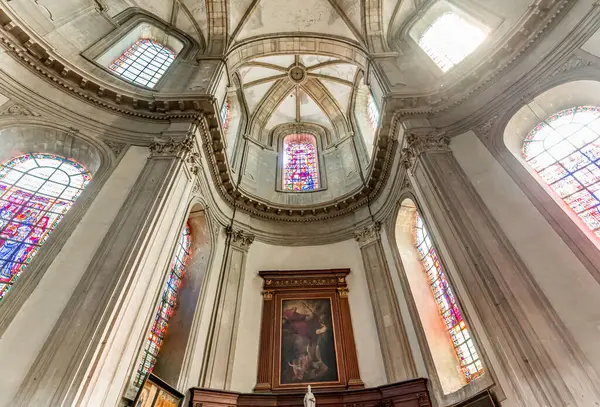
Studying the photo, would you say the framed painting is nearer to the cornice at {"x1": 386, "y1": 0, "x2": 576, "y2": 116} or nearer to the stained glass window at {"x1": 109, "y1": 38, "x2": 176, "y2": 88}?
the stained glass window at {"x1": 109, "y1": 38, "x2": 176, "y2": 88}

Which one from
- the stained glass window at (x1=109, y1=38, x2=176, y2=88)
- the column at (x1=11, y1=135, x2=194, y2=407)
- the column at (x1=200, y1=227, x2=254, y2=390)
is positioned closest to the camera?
the column at (x1=11, y1=135, x2=194, y2=407)

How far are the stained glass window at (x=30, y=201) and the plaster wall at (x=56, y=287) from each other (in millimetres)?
676

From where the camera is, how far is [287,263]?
34.8 feet

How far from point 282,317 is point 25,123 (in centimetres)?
770

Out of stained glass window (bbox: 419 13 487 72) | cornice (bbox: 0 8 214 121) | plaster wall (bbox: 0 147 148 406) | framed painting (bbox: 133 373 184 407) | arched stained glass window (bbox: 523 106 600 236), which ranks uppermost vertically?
stained glass window (bbox: 419 13 487 72)

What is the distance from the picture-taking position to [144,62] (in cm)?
1110

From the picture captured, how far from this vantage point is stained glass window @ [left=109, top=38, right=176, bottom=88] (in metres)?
10.2

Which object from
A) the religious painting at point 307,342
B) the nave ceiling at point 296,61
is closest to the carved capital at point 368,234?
the nave ceiling at point 296,61

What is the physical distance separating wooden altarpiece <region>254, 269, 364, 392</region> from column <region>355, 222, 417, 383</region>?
77 cm

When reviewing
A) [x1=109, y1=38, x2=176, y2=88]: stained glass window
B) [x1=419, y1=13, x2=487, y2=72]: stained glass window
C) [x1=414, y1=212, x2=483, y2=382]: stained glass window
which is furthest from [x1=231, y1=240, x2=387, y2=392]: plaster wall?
Answer: [x1=419, y1=13, x2=487, y2=72]: stained glass window

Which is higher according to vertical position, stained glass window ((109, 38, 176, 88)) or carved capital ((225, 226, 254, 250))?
stained glass window ((109, 38, 176, 88))

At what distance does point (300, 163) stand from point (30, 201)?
993cm

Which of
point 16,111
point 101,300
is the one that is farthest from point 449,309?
point 16,111

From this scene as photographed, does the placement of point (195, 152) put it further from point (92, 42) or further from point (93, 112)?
point (92, 42)
